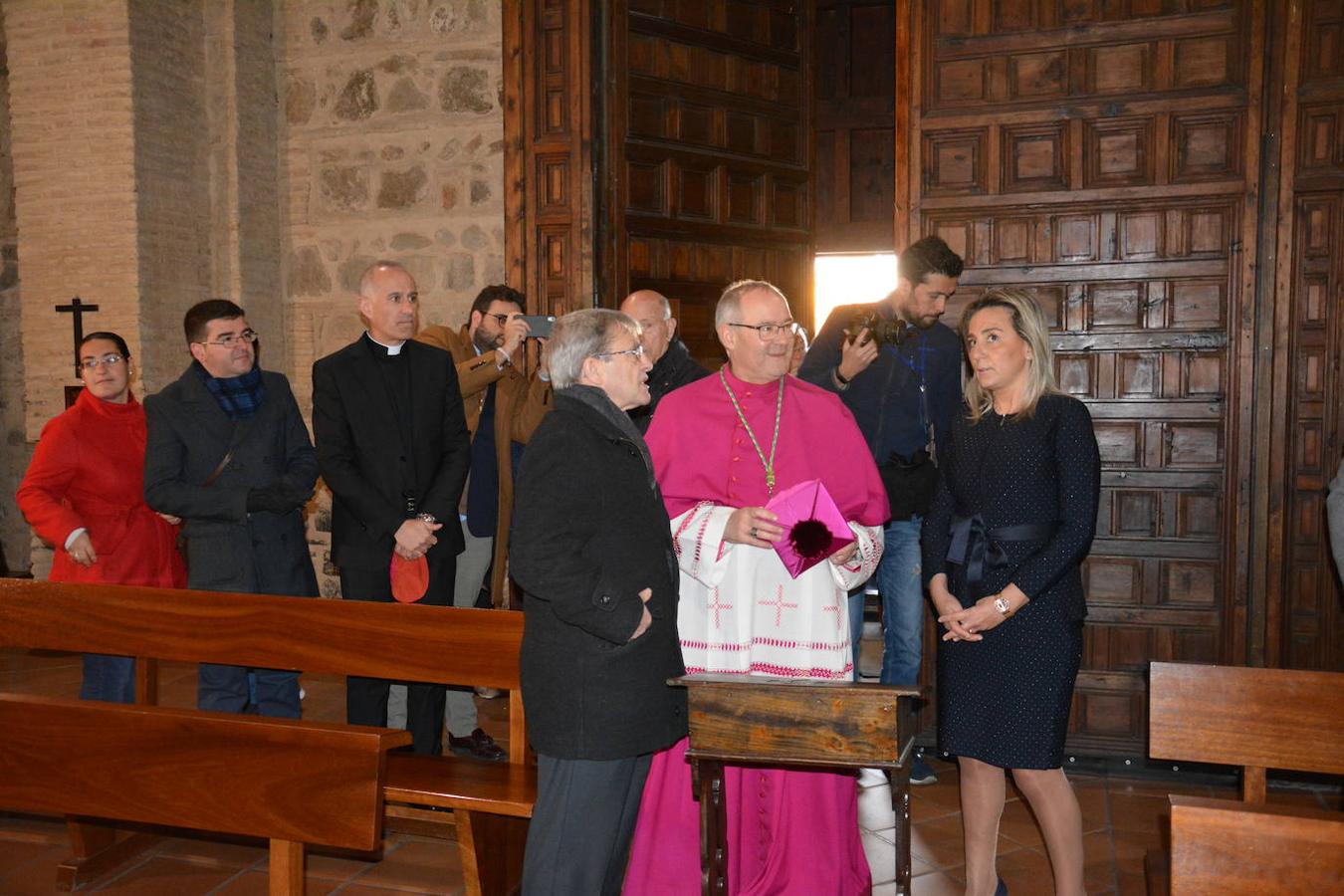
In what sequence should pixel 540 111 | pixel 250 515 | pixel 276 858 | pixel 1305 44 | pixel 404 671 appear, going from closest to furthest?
1. pixel 276 858
2. pixel 404 671
3. pixel 250 515
4. pixel 1305 44
5. pixel 540 111

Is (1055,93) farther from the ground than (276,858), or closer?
farther from the ground

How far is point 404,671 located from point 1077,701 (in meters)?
A: 3.00

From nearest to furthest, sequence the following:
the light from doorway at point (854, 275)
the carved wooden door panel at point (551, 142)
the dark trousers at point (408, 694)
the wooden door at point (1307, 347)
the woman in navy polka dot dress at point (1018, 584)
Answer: the woman in navy polka dot dress at point (1018, 584), the dark trousers at point (408, 694), the wooden door at point (1307, 347), the carved wooden door panel at point (551, 142), the light from doorway at point (854, 275)

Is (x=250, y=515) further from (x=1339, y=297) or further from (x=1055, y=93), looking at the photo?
(x=1339, y=297)

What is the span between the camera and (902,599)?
4875mm

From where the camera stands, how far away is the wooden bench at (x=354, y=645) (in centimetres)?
345

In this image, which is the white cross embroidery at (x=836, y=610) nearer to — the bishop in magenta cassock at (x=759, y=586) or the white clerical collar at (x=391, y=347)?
the bishop in magenta cassock at (x=759, y=586)

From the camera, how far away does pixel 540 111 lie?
6.38 meters

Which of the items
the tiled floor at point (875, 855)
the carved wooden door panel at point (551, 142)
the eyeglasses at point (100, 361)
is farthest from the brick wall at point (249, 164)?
the tiled floor at point (875, 855)

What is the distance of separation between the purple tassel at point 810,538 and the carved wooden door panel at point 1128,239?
2481 millimetres

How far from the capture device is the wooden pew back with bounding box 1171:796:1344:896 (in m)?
1.99

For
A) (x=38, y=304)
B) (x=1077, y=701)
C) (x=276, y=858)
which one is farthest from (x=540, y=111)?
(x=276, y=858)

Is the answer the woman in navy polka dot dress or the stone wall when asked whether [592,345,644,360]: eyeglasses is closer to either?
the woman in navy polka dot dress

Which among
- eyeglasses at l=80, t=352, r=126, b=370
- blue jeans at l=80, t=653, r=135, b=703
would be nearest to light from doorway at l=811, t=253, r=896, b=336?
eyeglasses at l=80, t=352, r=126, b=370
